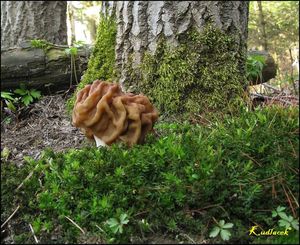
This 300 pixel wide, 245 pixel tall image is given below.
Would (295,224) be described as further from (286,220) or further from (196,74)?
(196,74)

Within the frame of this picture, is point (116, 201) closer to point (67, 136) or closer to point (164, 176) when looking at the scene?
point (164, 176)

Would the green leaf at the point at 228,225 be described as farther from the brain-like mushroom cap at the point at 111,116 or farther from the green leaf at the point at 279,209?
the brain-like mushroom cap at the point at 111,116

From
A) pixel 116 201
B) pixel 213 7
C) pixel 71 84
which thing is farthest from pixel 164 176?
pixel 71 84

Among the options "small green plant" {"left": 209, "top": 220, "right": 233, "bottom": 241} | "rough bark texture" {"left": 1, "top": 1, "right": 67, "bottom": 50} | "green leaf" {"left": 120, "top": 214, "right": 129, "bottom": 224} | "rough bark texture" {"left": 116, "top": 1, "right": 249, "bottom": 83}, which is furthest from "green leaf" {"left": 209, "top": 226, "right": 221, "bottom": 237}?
"rough bark texture" {"left": 1, "top": 1, "right": 67, "bottom": 50}

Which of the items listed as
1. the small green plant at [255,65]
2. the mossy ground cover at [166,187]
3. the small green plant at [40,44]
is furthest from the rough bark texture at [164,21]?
the mossy ground cover at [166,187]

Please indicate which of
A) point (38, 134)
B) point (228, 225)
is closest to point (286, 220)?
point (228, 225)
